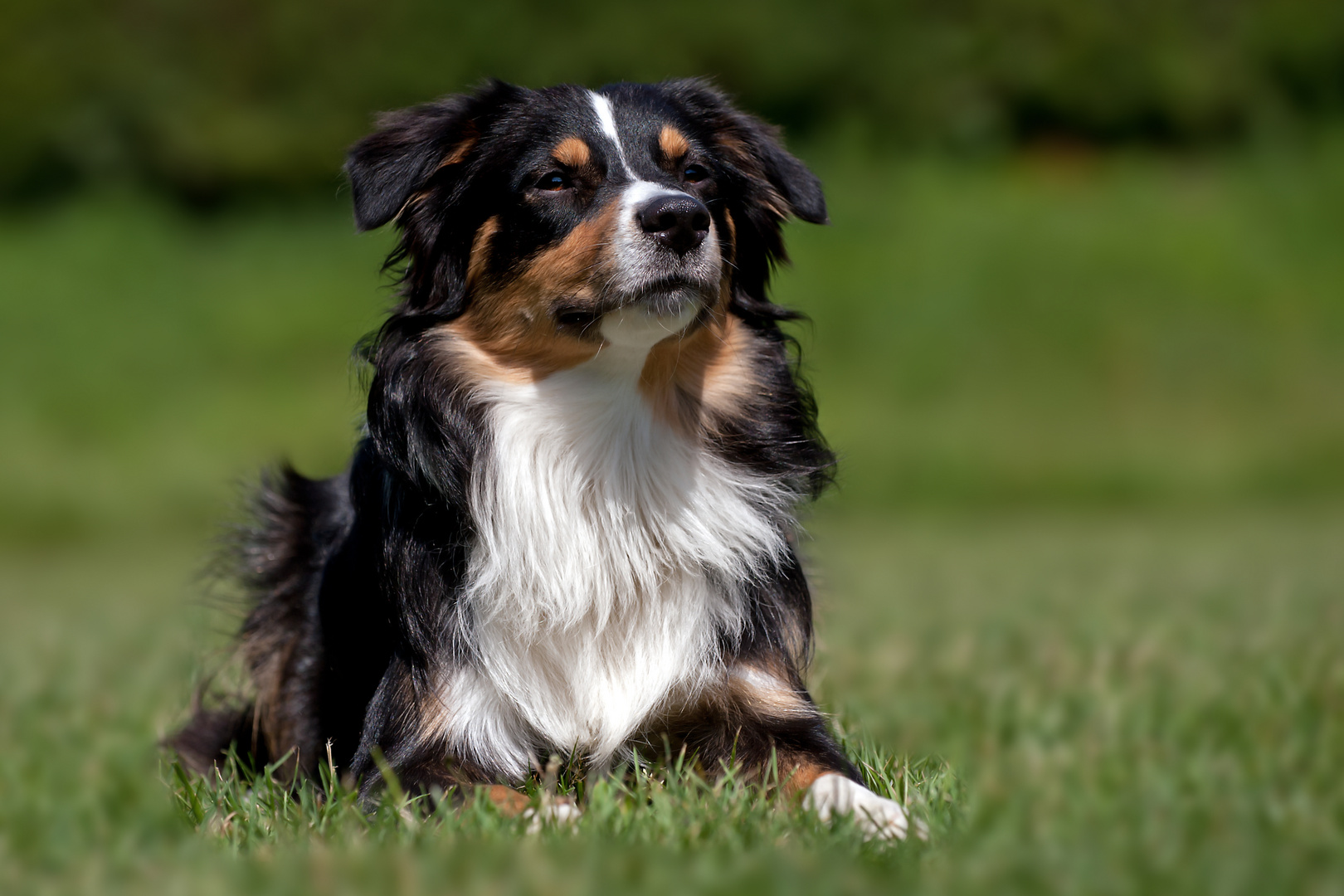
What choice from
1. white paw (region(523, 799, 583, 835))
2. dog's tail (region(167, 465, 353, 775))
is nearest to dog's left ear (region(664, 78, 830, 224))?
dog's tail (region(167, 465, 353, 775))

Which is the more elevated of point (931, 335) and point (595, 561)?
point (595, 561)

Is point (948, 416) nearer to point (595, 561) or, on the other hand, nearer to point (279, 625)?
point (279, 625)

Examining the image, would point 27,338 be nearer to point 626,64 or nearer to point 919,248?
point 626,64

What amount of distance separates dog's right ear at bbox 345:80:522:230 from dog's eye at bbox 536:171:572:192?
273 mm

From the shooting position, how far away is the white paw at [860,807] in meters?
2.69

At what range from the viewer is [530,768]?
11.0 feet

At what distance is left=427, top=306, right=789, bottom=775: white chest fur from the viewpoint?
11.1ft

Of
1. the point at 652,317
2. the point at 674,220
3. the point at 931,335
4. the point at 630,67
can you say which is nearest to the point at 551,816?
the point at 652,317

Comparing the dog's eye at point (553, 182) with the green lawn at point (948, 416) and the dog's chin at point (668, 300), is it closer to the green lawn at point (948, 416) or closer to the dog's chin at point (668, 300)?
the dog's chin at point (668, 300)

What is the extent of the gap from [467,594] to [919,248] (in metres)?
12.6

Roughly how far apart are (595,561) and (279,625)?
4.15 ft

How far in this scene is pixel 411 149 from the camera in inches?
141

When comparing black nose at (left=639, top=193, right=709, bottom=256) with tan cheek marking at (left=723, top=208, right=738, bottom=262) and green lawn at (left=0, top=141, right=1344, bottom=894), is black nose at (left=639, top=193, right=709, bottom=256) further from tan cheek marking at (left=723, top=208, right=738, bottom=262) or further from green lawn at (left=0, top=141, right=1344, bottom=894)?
green lawn at (left=0, top=141, right=1344, bottom=894)

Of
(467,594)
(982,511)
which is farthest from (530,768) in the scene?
(982,511)
